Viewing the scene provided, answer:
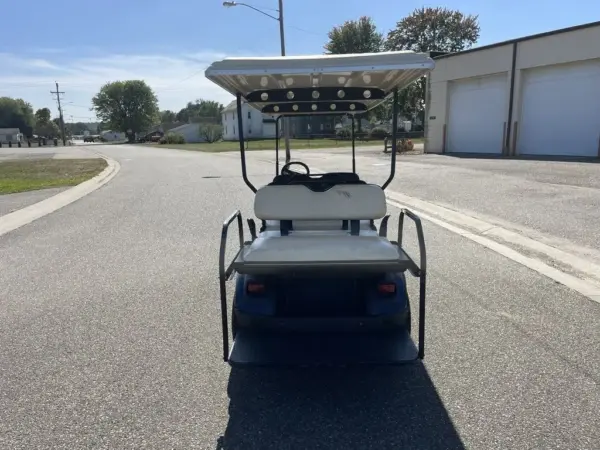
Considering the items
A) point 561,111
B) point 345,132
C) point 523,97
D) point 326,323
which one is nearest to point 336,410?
point 326,323

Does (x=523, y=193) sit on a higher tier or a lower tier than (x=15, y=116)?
lower

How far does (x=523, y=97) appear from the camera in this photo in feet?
69.8

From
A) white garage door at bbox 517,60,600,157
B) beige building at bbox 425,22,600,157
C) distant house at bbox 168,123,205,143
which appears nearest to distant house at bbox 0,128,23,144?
distant house at bbox 168,123,205,143

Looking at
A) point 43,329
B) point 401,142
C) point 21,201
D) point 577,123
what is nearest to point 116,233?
point 43,329

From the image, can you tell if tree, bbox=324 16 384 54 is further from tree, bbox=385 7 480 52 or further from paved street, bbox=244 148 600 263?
paved street, bbox=244 148 600 263

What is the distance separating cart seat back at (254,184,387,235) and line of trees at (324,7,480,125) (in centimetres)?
5227

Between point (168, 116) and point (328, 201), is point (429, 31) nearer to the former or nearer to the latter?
point (328, 201)

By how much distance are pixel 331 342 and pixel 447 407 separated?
78cm

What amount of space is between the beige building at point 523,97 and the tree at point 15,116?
380 feet

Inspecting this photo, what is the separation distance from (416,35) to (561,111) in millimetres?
40405

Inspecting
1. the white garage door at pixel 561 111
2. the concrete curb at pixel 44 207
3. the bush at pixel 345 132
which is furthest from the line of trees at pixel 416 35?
the concrete curb at pixel 44 207

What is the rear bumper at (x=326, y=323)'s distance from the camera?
2.76 m

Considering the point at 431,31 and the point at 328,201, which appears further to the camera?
the point at 431,31

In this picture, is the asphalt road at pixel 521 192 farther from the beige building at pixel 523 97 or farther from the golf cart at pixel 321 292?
the golf cart at pixel 321 292
